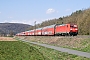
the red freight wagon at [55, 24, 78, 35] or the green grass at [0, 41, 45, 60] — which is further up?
the red freight wagon at [55, 24, 78, 35]

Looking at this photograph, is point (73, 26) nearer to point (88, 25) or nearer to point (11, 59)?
point (88, 25)

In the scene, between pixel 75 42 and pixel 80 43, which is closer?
pixel 80 43

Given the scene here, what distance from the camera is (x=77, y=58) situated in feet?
65.3

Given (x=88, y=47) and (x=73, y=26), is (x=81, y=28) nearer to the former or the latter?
(x=73, y=26)

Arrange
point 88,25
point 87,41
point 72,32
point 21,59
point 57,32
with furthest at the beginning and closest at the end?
point 88,25
point 57,32
point 72,32
point 87,41
point 21,59

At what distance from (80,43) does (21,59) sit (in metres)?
13.5

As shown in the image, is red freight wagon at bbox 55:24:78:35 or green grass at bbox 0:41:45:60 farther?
red freight wagon at bbox 55:24:78:35

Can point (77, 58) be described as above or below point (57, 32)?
below

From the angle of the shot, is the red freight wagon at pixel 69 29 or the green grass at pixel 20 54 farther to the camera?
the red freight wagon at pixel 69 29

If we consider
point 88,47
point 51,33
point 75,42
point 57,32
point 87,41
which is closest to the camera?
point 88,47

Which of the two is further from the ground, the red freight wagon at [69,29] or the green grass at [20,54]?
the red freight wagon at [69,29]

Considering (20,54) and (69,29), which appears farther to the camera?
(69,29)

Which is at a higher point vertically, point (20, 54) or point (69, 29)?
point (69, 29)

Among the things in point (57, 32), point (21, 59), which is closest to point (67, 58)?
point (21, 59)
